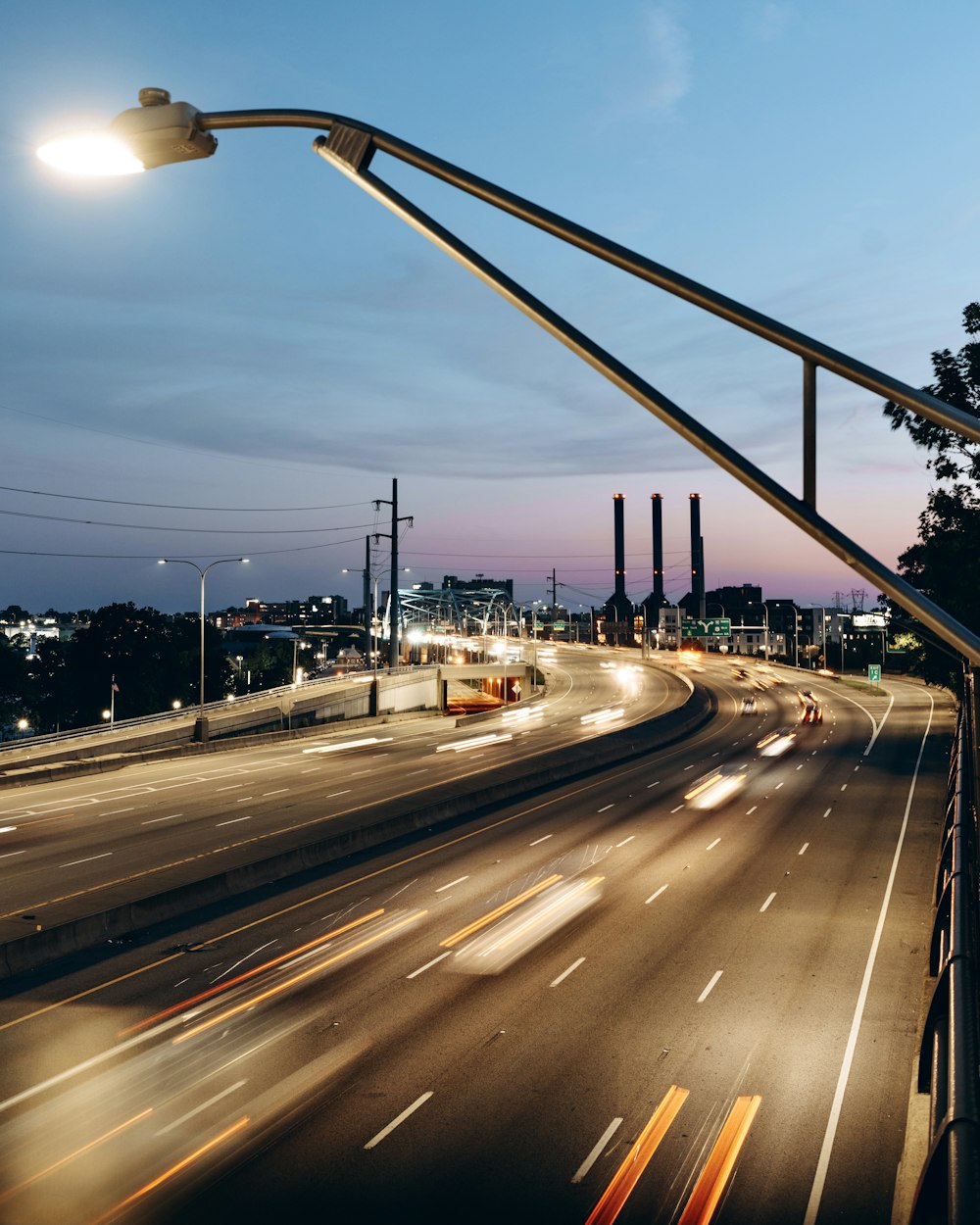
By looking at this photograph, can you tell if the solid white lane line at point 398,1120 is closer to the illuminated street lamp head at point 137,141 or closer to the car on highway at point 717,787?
the illuminated street lamp head at point 137,141

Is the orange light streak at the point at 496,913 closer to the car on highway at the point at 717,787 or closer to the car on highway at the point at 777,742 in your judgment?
the car on highway at the point at 717,787

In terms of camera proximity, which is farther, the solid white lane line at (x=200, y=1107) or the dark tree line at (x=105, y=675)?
the dark tree line at (x=105, y=675)

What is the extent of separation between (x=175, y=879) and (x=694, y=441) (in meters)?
24.5

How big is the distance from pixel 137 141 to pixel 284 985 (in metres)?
16.6

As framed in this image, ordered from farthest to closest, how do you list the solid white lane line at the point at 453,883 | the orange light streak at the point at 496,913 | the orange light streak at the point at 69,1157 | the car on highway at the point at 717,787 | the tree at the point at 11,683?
1. the tree at the point at 11,683
2. the car on highway at the point at 717,787
3. the solid white lane line at the point at 453,883
4. the orange light streak at the point at 496,913
5. the orange light streak at the point at 69,1157

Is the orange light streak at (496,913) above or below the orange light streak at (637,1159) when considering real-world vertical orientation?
below

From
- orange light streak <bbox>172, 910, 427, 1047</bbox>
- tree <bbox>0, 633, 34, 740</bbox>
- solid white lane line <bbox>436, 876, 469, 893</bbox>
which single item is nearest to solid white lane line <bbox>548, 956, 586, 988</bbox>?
orange light streak <bbox>172, 910, 427, 1047</bbox>

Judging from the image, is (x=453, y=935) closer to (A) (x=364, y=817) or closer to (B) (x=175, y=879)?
(B) (x=175, y=879)

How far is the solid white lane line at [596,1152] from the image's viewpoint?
11.4 metres

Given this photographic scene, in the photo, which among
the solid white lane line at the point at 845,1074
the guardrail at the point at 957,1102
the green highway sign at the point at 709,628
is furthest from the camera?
the green highway sign at the point at 709,628

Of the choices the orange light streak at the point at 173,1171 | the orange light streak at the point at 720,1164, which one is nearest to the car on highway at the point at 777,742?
the orange light streak at the point at 720,1164

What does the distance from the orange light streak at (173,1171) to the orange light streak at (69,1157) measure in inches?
48.5

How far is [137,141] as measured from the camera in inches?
161

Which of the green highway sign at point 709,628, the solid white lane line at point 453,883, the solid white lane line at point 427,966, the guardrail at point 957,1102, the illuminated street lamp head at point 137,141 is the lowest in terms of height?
the solid white lane line at point 453,883
